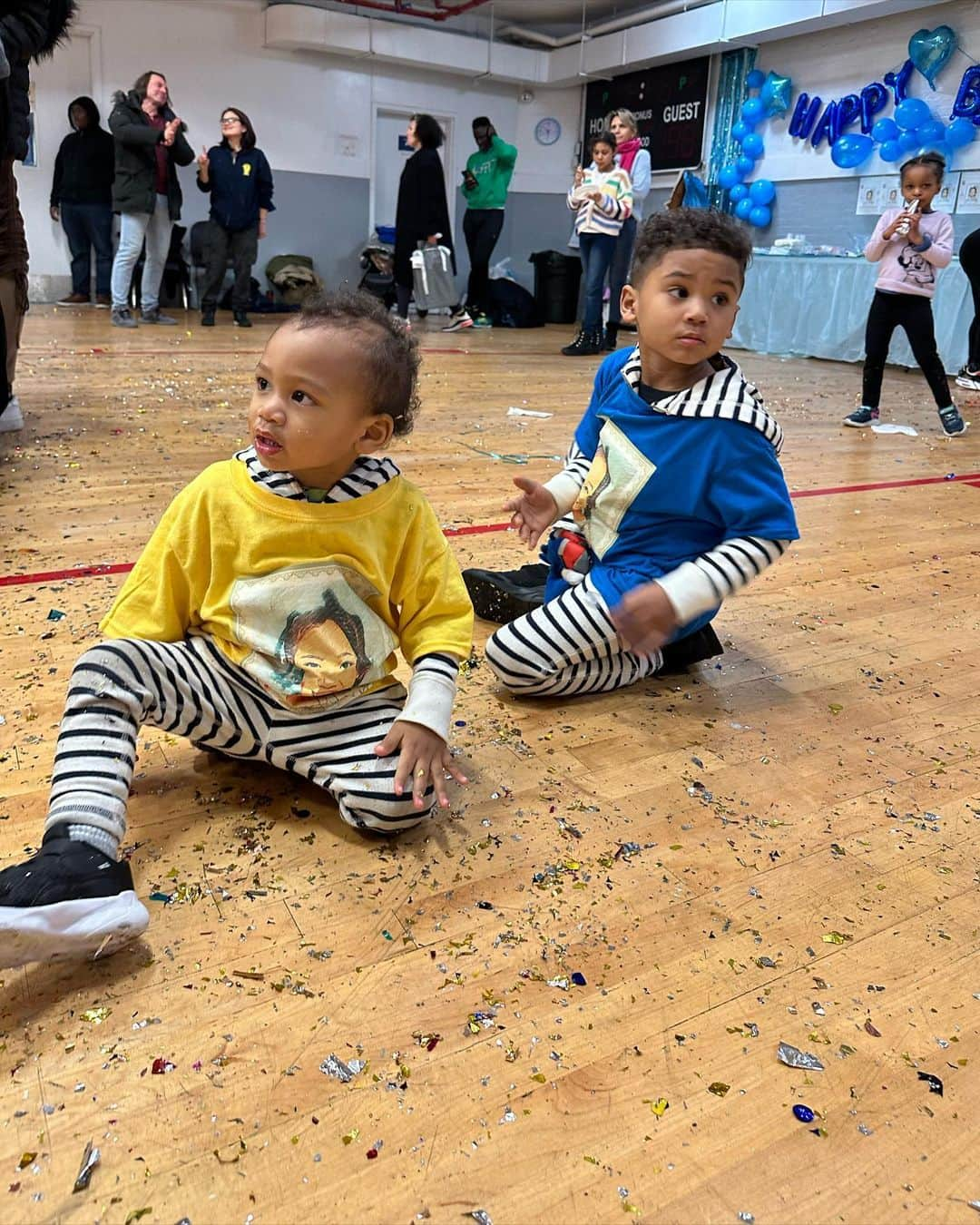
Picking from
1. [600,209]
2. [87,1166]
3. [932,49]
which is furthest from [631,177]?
[87,1166]

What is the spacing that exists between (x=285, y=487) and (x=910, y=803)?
88 centimetres

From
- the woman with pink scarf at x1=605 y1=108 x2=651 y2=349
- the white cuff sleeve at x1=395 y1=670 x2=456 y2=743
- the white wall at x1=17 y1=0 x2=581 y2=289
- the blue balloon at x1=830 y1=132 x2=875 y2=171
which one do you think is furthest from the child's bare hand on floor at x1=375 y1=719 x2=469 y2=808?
the white wall at x1=17 y1=0 x2=581 y2=289

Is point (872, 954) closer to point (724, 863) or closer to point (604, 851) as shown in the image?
point (724, 863)

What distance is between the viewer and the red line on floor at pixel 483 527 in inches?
77.1

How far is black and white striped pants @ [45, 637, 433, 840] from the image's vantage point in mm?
1071

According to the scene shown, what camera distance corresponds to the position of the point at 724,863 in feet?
3.91

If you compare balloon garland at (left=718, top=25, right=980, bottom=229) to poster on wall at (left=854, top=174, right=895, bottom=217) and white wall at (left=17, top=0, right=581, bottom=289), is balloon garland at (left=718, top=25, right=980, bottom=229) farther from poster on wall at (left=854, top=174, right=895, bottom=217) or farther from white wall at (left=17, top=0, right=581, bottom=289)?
white wall at (left=17, top=0, right=581, bottom=289)

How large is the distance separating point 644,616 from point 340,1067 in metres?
0.68

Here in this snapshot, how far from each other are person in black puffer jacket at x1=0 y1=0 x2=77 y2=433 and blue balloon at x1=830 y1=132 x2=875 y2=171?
6136 millimetres

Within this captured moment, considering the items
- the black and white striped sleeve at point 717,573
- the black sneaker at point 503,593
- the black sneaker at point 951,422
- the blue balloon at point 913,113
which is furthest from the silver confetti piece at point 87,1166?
the blue balloon at point 913,113

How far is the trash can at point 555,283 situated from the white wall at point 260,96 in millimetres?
1413

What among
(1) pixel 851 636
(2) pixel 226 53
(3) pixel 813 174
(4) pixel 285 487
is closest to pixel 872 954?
(4) pixel 285 487

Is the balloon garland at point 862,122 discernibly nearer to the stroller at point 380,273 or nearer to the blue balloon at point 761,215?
the blue balloon at point 761,215

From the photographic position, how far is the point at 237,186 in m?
6.72
